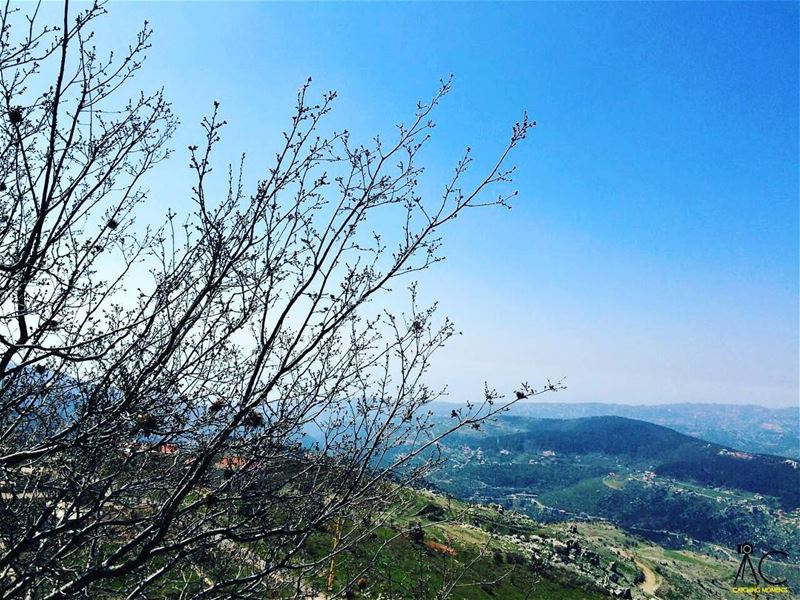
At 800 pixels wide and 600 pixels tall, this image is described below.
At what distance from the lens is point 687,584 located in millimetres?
86000

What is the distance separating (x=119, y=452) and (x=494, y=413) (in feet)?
13.3

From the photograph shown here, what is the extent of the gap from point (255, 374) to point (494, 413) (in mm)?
2409

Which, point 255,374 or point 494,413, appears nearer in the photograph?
point 255,374

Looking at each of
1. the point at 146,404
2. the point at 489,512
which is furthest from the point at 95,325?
the point at 489,512

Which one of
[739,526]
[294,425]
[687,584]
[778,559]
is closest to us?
[294,425]

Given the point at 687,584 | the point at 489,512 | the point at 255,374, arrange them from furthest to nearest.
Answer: the point at 489,512, the point at 687,584, the point at 255,374

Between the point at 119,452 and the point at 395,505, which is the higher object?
the point at 119,452

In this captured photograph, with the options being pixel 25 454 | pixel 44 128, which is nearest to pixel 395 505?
pixel 25 454

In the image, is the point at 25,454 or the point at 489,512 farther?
the point at 489,512

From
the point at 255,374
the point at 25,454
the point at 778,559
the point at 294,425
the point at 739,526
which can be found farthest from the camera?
the point at 739,526

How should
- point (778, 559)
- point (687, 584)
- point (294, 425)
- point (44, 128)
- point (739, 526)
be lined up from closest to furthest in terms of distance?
1. point (294, 425)
2. point (44, 128)
3. point (687, 584)
4. point (778, 559)
5. point (739, 526)

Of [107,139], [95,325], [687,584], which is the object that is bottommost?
[687,584]

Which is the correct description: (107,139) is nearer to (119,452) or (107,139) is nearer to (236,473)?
(119,452)

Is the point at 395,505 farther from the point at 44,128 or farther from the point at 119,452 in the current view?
the point at 44,128
